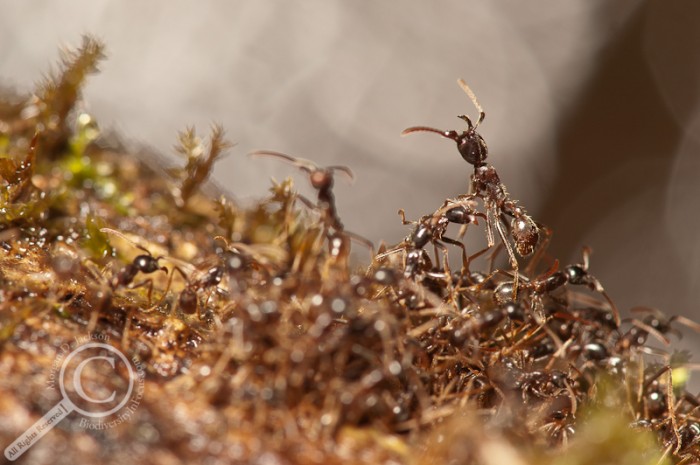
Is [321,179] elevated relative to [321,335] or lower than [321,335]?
elevated

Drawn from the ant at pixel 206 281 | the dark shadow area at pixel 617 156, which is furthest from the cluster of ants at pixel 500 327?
the dark shadow area at pixel 617 156

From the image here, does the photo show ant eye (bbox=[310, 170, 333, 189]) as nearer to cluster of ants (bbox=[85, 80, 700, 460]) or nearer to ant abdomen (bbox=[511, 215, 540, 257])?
cluster of ants (bbox=[85, 80, 700, 460])

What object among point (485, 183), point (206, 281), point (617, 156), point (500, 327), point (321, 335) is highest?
point (617, 156)

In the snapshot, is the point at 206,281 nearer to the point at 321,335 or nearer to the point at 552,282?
the point at 321,335

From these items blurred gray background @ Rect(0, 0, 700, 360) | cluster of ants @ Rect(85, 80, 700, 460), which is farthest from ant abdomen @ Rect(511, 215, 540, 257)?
blurred gray background @ Rect(0, 0, 700, 360)

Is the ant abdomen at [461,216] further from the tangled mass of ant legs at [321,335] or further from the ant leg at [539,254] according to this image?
the ant leg at [539,254]

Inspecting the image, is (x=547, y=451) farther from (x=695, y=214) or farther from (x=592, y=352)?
(x=695, y=214)

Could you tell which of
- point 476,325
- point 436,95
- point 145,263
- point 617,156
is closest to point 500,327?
point 476,325
